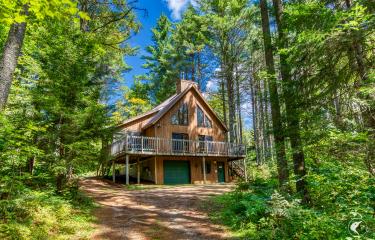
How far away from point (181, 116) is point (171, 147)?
317cm

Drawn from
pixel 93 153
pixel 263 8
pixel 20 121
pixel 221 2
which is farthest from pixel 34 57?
pixel 221 2

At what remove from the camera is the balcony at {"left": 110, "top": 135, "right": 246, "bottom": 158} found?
62.3 feet

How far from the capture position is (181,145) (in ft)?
69.5

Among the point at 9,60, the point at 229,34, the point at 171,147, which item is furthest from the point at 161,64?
the point at 9,60

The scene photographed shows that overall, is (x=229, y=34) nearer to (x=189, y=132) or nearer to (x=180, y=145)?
(x=189, y=132)

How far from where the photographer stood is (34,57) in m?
9.81

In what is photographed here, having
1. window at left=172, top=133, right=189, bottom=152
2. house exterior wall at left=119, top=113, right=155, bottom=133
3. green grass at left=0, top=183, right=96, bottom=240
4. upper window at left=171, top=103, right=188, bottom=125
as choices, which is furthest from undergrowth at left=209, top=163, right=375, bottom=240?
house exterior wall at left=119, top=113, right=155, bottom=133

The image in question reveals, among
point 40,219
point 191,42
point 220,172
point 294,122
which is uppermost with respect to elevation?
point 191,42

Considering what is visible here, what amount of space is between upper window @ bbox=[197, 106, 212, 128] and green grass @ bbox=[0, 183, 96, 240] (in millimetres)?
16402

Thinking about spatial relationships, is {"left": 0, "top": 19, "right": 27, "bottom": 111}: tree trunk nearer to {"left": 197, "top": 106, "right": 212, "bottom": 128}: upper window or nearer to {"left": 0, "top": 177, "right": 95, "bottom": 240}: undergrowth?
{"left": 0, "top": 177, "right": 95, "bottom": 240}: undergrowth

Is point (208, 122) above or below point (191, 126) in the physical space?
above

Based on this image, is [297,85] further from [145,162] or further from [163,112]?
[145,162]

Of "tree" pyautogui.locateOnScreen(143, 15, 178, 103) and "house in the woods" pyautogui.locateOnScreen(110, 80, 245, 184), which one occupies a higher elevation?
"tree" pyautogui.locateOnScreen(143, 15, 178, 103)

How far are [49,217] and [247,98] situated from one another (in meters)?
27.0
